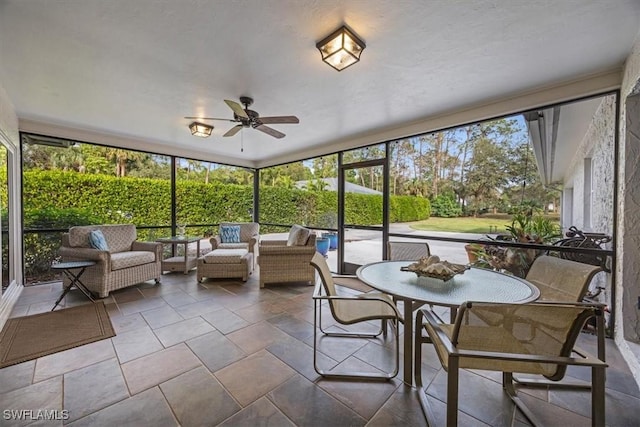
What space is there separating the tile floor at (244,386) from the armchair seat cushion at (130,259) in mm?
1094

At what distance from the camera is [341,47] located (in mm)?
1861

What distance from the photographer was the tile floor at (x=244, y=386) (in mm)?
1493

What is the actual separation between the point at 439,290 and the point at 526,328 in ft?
1.96

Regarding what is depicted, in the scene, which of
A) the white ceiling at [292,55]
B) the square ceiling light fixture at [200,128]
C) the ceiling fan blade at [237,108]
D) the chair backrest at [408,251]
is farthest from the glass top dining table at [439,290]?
the square ceiling light fixture at [200,128]

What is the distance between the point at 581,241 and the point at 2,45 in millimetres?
5647

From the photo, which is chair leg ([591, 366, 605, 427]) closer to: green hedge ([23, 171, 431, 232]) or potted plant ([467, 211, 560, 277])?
potted plant ([467, 211, 560, 277])

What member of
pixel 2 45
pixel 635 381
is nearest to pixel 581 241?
pixel 635 381

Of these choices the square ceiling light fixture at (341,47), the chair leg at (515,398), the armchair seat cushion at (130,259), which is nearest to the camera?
the chair leg at (515,398)

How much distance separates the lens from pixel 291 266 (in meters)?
3.97

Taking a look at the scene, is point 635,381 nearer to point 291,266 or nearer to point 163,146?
point 291,266

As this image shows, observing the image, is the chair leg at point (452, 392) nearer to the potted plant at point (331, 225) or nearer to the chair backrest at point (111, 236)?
the potted plant at point (331, 225)

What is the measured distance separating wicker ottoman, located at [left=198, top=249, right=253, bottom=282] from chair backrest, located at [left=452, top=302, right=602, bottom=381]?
3.56 metres

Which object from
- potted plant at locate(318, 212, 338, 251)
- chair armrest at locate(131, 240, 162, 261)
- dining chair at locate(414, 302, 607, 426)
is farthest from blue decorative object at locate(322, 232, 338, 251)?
dining chair at locate(414, 302, 607, 426)

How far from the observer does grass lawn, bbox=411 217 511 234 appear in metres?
3.30
